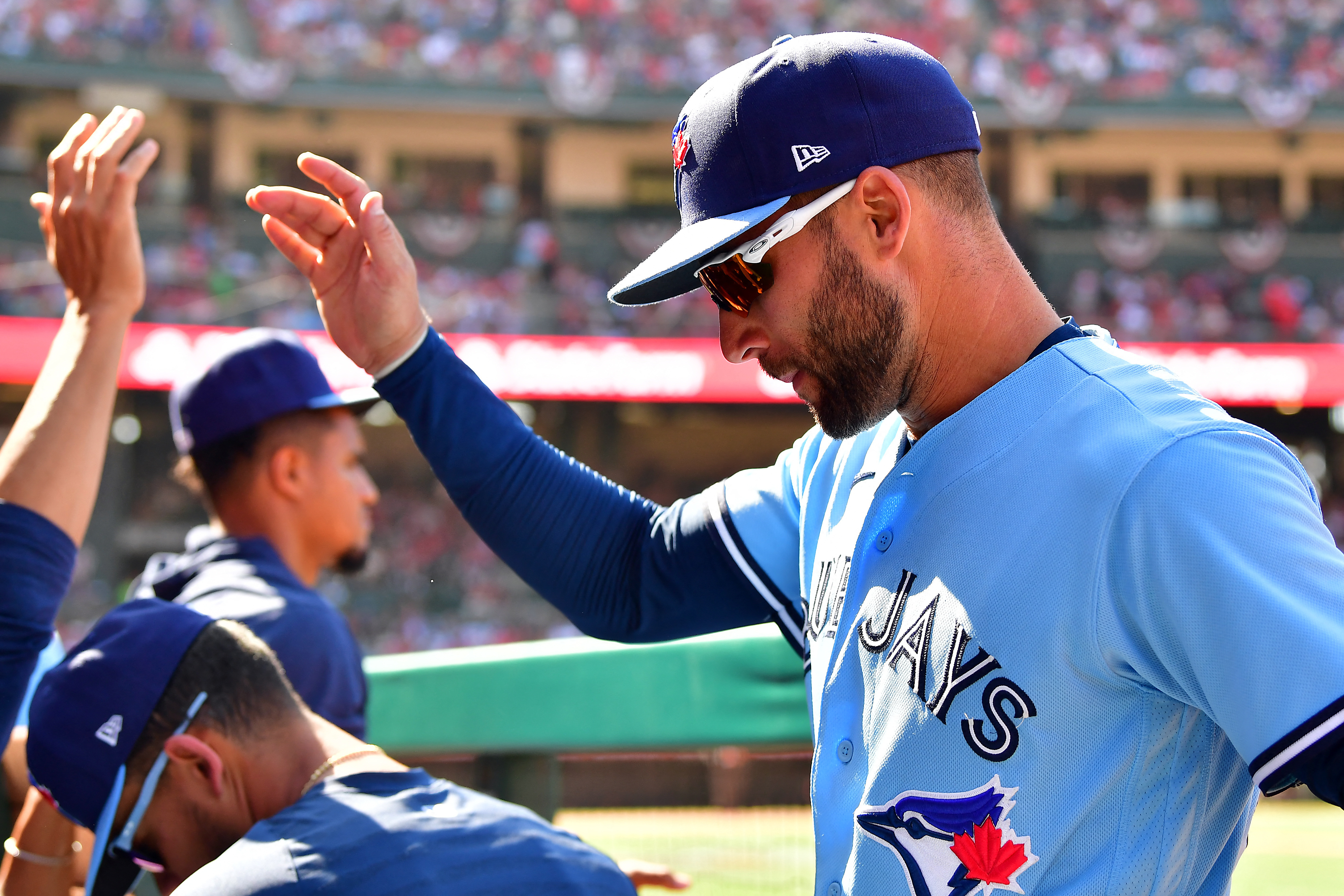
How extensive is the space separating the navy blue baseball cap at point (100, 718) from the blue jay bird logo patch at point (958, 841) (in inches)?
36.7

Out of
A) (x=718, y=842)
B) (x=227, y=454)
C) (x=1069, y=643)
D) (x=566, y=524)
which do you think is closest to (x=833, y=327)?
(x=1069, y=643)

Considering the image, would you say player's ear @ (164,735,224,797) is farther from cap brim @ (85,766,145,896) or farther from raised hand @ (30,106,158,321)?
raised hand @ (30,106,158,321)

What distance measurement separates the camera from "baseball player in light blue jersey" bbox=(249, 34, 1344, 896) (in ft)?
3.49

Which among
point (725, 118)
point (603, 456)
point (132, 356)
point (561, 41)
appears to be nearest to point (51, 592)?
point (725, 118)

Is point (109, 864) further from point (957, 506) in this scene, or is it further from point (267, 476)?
point (957, 506)

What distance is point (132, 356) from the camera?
14.3 metres

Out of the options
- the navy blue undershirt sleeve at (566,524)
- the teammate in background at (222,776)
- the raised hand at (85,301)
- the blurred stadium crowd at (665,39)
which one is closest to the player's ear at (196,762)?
the teammate in background at (222,776)

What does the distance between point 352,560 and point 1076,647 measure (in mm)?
1977

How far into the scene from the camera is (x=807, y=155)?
129 cm

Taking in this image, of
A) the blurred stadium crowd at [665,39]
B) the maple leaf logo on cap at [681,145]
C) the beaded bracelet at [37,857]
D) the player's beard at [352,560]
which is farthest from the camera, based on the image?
the blurred stadium crowd at [665,39]

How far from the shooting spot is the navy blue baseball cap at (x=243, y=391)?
2529mm

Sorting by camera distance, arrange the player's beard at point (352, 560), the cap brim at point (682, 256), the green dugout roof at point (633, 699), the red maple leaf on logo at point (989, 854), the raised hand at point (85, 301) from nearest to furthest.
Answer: the red maple leaf on logo at point (989, 854)
the cap brim at point (682, 256)
the raised hand at point (85, 301)
the green dugout roof at point (633, 699)
the player's beard at point (352, 560)

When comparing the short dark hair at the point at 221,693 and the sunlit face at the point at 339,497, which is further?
the sunlit face at the point at 339,497

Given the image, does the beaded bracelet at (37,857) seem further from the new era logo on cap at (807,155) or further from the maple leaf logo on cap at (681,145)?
the new era logo on cap at (807,155)
